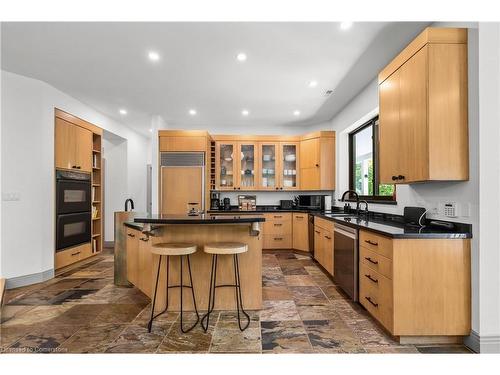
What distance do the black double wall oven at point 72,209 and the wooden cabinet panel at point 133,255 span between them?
1.65 metres

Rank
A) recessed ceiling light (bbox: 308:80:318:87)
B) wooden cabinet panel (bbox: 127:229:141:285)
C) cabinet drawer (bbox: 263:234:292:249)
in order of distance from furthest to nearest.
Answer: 1. cabinet drawer (bbox: 263:234:292:249)
2. recessed ceiling light (bbox: 308:80:318:87)
3. wooden cabinet panel (bbox: 127:229:141:285)

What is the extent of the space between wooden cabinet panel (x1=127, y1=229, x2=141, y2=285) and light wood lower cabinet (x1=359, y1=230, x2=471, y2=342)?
2627 millimetres

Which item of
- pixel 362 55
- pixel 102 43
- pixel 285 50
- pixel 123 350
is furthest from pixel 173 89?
pixel 123 350

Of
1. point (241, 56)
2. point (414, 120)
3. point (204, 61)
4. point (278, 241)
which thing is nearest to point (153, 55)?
point (204, 61)

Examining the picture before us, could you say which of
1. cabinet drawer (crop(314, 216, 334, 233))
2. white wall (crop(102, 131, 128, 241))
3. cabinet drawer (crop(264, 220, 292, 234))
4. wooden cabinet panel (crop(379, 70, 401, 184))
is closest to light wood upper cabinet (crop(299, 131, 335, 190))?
cabinet drawer (crop(264, 220, 292, 234))

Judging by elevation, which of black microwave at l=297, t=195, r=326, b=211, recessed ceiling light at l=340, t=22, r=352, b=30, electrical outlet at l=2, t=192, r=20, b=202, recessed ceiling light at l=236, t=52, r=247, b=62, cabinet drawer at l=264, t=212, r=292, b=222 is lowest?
cabinet drawer at l=264, t=212, r=292, b=222

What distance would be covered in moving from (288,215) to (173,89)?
3.13m

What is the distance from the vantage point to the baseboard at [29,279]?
350 centimetres

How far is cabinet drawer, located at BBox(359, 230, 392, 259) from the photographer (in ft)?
7.18

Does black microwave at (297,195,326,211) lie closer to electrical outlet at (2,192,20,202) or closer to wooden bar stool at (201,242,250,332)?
wooden bar stool at (201,242,250,332)

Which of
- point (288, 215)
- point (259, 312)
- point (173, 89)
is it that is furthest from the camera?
point (288, 215)

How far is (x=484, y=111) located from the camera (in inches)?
79.6
